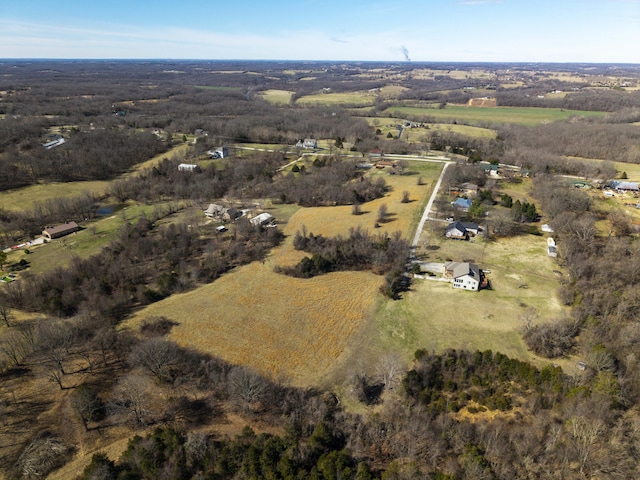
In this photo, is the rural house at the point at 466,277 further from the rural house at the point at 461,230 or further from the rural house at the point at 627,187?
the rural house at the point at 627,187

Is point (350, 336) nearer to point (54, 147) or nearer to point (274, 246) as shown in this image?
point (274, 246)

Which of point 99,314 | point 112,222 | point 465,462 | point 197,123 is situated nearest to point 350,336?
point 465,462

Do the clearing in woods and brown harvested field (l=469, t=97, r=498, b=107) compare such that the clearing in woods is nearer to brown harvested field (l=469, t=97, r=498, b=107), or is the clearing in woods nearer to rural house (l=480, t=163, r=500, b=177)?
rural house (l=480, t=163, r=500, b=177)

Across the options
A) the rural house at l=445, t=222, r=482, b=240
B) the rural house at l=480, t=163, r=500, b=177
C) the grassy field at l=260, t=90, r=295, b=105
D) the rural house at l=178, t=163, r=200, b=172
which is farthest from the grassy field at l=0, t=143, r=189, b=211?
the grassy field at l=260, t=90, r=295, b=105

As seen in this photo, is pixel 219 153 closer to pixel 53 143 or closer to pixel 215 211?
pixel 215 211

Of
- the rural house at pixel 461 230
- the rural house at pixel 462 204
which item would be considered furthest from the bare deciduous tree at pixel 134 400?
the rural house at pixel 462 204

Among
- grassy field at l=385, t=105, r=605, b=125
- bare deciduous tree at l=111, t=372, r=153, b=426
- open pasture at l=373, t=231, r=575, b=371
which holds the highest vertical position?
grassy field at l=385, t=105, r=605, b=125

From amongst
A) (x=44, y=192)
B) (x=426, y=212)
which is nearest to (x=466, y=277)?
(x=426, y=212)
